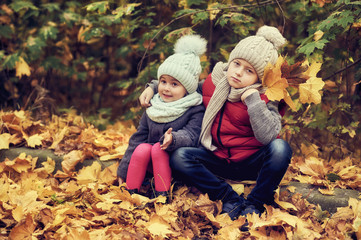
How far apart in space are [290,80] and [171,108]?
0.86 m

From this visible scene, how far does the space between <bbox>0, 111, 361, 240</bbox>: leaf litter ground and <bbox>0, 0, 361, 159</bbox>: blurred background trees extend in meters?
0.56

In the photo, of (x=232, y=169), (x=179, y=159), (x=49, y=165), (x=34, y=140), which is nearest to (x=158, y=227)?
(x=179, y=159)

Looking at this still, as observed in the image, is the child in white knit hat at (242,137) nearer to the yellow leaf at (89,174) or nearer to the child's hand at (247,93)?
the child's hand at (247,93)

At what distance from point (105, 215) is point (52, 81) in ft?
11.6

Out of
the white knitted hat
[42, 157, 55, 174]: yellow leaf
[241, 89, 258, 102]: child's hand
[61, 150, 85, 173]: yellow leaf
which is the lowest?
[42, 157, 55, 174]: yellow leaf

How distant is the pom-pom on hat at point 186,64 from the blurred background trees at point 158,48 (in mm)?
457

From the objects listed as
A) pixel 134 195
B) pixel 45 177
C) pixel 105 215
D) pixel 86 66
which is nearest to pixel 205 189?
pixel 134 195

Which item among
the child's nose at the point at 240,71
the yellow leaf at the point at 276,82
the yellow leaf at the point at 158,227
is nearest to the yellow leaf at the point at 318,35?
the yellow leaf at the point at 276,82

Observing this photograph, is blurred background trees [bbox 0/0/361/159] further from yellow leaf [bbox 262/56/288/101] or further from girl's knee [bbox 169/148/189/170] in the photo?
girl's knee [bbox 169/148/189/170]

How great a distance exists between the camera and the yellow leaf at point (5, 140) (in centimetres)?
327

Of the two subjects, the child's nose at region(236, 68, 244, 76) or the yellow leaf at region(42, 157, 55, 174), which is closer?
the child's nose at region(236, 68, 244, 76)

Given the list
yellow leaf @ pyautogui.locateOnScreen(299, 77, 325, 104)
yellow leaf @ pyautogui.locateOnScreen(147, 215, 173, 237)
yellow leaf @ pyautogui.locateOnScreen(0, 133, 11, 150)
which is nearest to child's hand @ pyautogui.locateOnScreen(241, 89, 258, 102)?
yellow leaf @ pyautogui.locateOnScreen(299, 77, 325, 104)

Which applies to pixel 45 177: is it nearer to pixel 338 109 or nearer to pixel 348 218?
pixel 348 218

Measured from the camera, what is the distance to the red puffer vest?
2.54 metres
